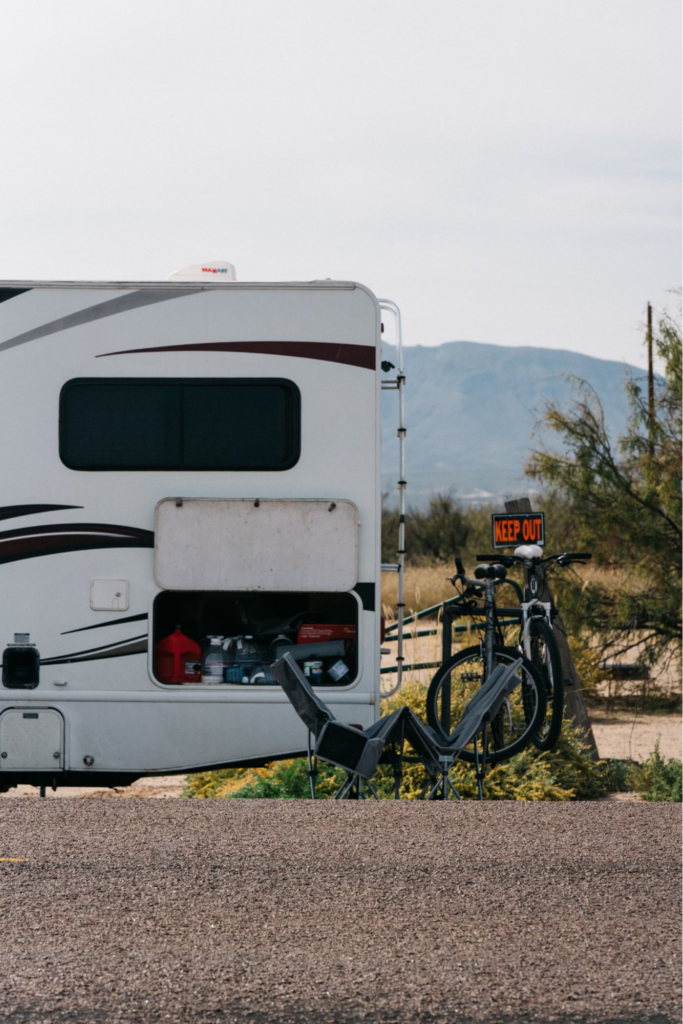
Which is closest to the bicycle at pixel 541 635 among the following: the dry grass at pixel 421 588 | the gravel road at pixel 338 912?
the gravel road at pixel 338 912

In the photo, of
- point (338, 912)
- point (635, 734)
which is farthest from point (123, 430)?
point (635, 734)

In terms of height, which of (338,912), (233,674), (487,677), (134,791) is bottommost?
(134,791)

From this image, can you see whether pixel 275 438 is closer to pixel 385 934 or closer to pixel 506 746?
pixel 506 746

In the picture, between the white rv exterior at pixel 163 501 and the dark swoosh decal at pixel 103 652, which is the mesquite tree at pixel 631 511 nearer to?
the white rv exterior at pixel 163 501

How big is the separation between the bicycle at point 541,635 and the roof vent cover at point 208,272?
228cm

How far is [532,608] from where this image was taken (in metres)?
6.85

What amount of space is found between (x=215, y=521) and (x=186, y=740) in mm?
1150

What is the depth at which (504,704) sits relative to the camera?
6461 mm

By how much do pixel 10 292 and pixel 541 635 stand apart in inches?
143

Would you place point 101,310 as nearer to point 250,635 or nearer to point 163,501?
point 163,501

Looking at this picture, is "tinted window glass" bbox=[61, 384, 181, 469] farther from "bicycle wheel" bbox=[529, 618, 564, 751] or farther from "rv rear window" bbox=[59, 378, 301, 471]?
"bicycle wheel" bbox=[529, 618, 564, 751]

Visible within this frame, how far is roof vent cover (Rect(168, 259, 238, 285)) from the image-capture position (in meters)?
6.21

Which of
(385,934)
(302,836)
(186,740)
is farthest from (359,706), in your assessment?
(385,934)

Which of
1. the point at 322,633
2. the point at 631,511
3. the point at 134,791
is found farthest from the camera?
the point at 631,511
